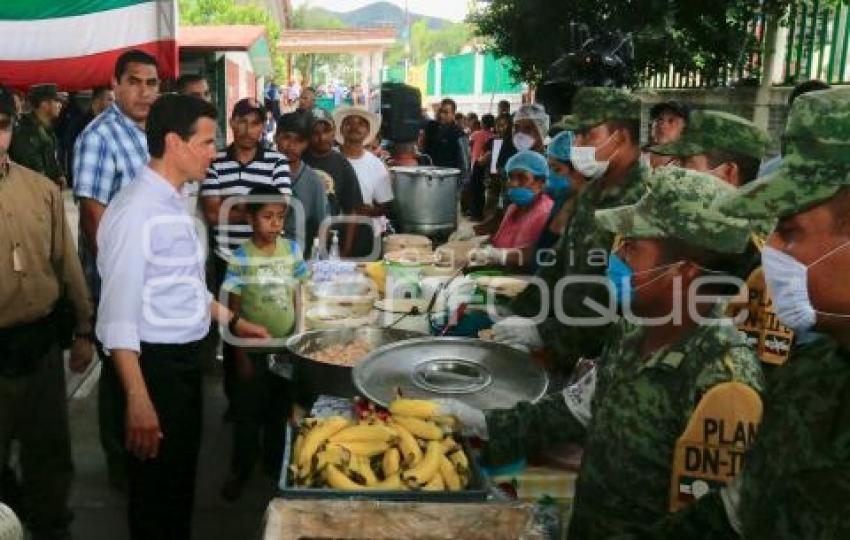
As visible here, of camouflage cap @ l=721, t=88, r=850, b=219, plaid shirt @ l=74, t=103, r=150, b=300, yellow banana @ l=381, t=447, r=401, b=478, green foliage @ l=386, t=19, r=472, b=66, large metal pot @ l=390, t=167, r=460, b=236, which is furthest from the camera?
green foliage @ l=386, t=19, r=472, b=66

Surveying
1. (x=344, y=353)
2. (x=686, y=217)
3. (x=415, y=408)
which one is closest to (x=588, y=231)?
(x=344, y=353)

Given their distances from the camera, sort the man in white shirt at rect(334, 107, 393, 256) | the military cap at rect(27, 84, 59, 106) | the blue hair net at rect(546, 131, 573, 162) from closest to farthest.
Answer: the blue hair net at rect(546, 131, 573, 162)
the man in white shirt at rect(334, 107, 393, 256)
the military cap at rect(27, 84, 59, 106)

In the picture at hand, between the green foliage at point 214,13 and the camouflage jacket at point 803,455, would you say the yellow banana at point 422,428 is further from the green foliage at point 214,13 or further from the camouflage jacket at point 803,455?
the green foliage at point 214,13

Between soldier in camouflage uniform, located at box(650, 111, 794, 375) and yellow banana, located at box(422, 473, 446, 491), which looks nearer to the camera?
yellow banana, located at box(422, 473, 446, 491)

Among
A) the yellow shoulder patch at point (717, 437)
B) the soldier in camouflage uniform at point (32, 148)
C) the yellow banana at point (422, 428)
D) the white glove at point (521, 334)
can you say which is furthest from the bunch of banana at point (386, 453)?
the soldier in camouflage uniform at point (32, 148)

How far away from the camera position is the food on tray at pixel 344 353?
2893 millimetres

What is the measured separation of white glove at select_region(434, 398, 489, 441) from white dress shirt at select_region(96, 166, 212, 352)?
3.26 ft

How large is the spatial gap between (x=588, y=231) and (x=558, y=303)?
32 cm

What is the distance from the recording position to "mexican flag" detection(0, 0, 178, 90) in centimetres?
459

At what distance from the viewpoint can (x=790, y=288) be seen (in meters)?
1.40

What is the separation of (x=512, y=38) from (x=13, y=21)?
8087mm

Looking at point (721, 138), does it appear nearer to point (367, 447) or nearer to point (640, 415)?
point (640, 415)

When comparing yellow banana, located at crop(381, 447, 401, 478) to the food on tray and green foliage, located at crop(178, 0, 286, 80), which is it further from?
green foliage, located at crop(178, 0, 286, 80)

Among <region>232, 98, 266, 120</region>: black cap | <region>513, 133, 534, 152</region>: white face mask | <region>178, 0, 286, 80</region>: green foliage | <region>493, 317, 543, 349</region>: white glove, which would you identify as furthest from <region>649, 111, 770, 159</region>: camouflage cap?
<region>178, 0, 286, 80</region>: green foliage
